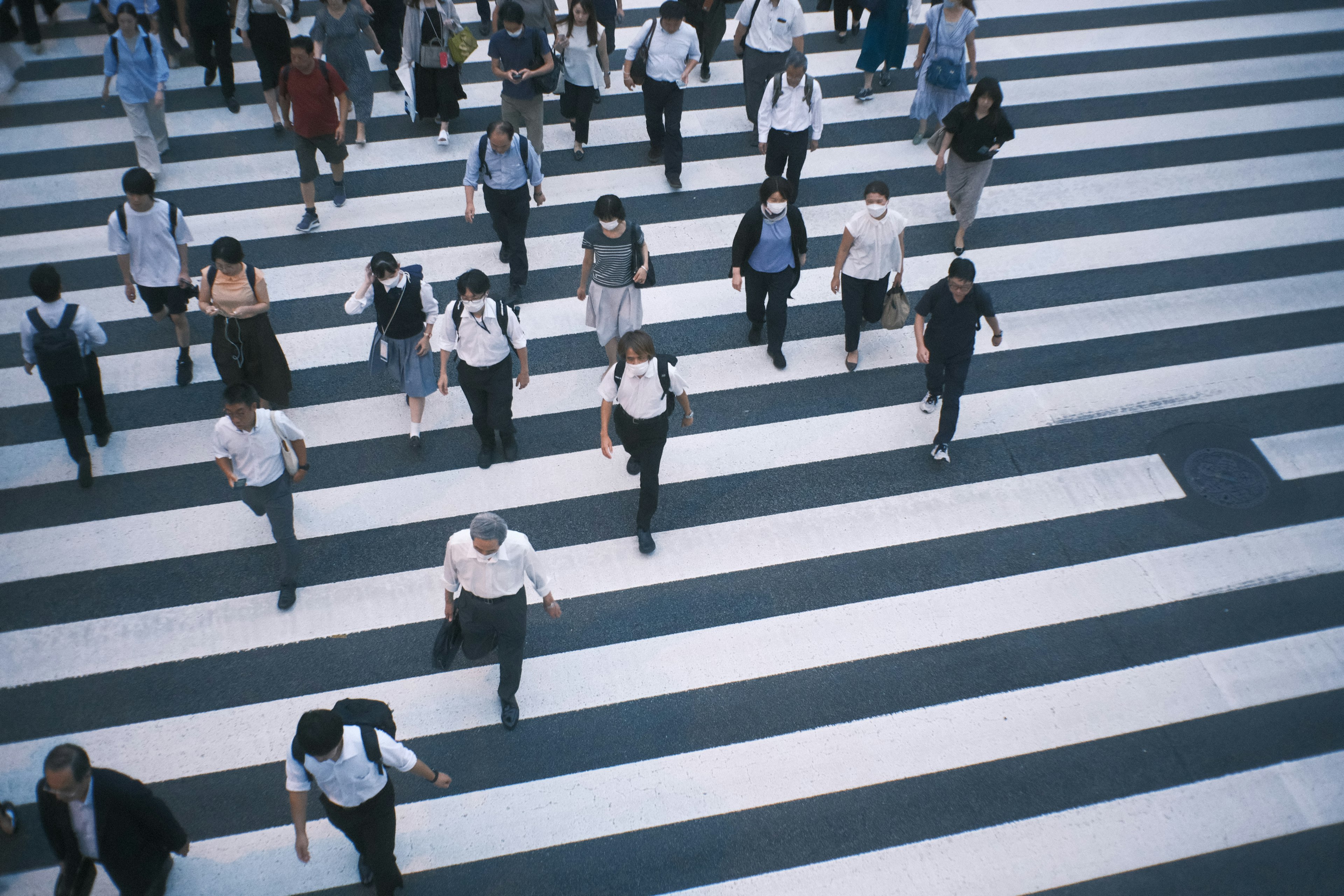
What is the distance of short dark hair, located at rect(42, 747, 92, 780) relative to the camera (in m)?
4.14

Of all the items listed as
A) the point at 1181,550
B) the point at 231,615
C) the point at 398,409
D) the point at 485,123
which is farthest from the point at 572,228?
the point at 1181,550

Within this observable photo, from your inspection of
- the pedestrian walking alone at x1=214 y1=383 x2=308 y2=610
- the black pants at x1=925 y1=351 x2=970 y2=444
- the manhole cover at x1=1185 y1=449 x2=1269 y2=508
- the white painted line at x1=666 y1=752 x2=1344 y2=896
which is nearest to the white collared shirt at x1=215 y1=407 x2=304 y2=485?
the pedestrian walking alone at x1=214 y1=383 x2=308 y2=610

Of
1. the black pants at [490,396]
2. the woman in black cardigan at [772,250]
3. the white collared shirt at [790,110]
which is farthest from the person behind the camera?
the white collared shirt at [790,110]

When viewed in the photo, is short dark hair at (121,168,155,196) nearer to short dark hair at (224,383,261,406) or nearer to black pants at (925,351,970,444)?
short dark hair at (224,383,261,406)

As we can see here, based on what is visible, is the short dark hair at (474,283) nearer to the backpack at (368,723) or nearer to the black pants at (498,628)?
the black pants at (498,628)

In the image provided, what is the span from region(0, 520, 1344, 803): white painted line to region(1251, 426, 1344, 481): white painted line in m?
0.50

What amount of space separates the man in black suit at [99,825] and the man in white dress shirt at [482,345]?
301 centimetres

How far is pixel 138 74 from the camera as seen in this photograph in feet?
27.8

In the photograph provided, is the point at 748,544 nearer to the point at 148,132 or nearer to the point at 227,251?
the point at 227,251

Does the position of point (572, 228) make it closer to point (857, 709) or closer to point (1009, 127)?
point (1009, 127)

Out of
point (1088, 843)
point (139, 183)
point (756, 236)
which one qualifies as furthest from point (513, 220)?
point (1088, 843)

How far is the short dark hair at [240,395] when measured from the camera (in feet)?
17.2

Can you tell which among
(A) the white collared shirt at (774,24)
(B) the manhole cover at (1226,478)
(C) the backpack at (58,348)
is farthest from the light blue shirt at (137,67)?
(B) the manhole cover at (1226,478)

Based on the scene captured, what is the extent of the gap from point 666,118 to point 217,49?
4.53 metres
